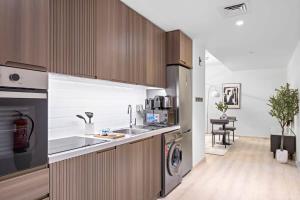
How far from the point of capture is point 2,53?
3.74 feet

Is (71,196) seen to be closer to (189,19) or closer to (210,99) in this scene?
(189,19)

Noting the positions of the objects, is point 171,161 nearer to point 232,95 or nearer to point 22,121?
point 22,121

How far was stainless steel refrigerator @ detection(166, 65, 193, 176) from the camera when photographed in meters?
3.33

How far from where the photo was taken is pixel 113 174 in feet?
6.54

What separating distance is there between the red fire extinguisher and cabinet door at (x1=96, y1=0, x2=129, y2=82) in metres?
0.96

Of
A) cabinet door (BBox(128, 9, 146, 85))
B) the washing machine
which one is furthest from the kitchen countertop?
cabinet door (BBox(128, 9, 146, 85))

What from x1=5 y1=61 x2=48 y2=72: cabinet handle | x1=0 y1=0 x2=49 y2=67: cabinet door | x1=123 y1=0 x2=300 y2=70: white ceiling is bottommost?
x1=5 y1=61 x2=48 y2=72: cabinet handle

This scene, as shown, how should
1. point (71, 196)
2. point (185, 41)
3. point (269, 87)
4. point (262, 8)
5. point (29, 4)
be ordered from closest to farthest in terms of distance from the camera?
point (29, 4) → point (71, 196) → point (262, 8) → point (185, 41) → point (269, 87)

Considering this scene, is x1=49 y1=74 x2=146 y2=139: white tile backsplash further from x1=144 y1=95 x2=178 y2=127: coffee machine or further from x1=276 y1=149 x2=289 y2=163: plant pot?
x1=276 y1=149 x2=289 y2=163: plant pot

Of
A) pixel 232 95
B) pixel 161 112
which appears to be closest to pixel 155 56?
pixel 161 112

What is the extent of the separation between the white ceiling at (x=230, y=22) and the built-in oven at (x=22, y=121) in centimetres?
169

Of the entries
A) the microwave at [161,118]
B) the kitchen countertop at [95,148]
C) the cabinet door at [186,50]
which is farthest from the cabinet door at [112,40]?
the cabinet door at [186,50]

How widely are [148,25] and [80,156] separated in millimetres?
2108

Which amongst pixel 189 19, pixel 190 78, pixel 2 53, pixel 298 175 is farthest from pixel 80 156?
pixel 298 175
